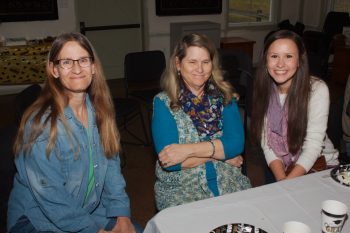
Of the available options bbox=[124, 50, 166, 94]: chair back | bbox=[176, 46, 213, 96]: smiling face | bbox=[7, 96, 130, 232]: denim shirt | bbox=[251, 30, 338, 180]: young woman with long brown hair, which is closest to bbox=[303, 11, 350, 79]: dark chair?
bbox=[124, 50, 166, 94]: chair back

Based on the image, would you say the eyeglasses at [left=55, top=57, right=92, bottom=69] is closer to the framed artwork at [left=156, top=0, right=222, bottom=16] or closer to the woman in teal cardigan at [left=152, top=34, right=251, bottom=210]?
the woman in teal cardigan at [left=152, top=34, right=251, bottom=210]

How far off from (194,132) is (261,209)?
0.59 metres

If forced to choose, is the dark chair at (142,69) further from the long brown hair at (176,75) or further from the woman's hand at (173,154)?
the woman's hand at (173,154)

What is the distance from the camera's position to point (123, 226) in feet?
5.50

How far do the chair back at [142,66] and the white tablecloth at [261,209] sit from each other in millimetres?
2692

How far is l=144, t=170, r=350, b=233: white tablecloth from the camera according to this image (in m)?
1.27

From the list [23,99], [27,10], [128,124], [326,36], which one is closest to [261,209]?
[23,99]

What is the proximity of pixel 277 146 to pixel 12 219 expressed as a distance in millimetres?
1390

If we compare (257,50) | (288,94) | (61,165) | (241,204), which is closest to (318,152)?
(288,94)

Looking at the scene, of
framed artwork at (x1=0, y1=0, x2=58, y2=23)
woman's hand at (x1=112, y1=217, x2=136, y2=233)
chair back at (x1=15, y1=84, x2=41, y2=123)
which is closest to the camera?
woman's hand at (x1=112, y1=217, x2=136, y2=233)

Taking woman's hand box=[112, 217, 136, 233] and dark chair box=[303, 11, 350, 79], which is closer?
woman's hand box=[112, 217, 136, 233]

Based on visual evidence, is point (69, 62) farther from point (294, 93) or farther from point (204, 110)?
point (294, 93)

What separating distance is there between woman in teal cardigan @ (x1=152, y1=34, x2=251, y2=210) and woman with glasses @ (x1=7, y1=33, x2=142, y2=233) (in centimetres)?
26

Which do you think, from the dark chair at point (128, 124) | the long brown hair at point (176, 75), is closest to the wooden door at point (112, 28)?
the dark chair at point (128, 124)
